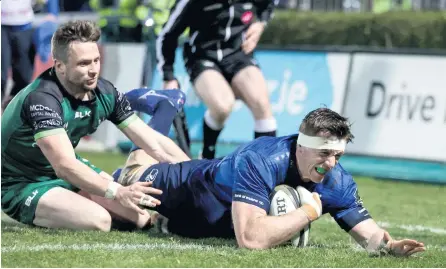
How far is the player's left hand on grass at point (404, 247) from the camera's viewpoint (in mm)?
6309

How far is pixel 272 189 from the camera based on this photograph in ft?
21.9

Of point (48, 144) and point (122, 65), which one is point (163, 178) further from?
point (122, 65)

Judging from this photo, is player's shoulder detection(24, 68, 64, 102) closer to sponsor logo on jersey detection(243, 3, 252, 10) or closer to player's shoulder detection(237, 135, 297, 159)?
player's shoulder detection(237, 135, 297, 159)

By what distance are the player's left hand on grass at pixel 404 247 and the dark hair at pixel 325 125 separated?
0.66 meters

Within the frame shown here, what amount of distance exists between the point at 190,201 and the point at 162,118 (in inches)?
61.9

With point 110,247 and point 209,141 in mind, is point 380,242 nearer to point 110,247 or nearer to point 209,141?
point 110,247

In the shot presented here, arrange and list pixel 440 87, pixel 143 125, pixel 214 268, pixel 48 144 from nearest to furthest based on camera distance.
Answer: pixel 214 268 → pixel 48 144 → pixel 143 125 → pixel 440 87

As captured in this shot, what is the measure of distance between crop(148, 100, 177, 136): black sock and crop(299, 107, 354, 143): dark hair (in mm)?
2227

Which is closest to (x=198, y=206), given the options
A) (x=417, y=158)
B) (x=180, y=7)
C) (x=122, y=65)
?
(x=180, y=7)

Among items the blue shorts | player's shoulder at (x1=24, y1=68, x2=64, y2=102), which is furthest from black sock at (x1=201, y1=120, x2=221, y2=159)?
player's shoulder at (x1=24, y1=68, x2=64, y2=102)

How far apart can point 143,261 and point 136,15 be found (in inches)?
434

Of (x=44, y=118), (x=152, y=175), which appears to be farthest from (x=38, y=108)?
(x=152, y=175)

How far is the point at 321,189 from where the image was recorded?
22.2 feet

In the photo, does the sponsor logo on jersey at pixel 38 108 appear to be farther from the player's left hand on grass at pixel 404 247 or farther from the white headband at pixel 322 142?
the player's left hand on grass at pixel 404 247
